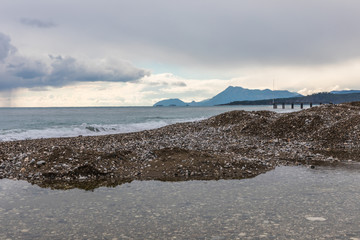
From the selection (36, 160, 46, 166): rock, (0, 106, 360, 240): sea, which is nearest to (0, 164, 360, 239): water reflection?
(0, 106, 360, 240): sea

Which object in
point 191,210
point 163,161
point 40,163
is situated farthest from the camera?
point 163,161

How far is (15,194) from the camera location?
384 inches

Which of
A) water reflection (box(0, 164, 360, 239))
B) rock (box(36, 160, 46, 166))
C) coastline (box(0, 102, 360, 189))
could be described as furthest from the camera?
rock (box(36, 160, 46, 166))

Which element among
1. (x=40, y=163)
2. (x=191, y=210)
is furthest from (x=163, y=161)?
(x=191, y=210)

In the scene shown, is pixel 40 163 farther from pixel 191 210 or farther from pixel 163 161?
pixel 191 210

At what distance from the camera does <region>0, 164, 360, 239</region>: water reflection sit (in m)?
6.43

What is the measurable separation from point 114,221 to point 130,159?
7477 millimetres

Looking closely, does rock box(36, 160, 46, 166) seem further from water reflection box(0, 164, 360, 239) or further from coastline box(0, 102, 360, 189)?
water reflection box(0, 164, 360, 239)

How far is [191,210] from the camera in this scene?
789 cm

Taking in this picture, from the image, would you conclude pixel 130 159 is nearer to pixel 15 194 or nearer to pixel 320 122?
pixel 15 194

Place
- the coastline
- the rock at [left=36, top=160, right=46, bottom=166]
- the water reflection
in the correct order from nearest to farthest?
the water reflection → the coastline → the rock at [left=36, top=160, right=46, bottom=166]

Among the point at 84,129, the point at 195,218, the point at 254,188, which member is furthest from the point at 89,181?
the point at 84,129

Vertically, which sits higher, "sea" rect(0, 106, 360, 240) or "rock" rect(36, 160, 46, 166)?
"rock" rect(36, 160, 46, 166)

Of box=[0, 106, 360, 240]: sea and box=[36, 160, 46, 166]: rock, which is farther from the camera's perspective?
box=[36, 160, 46, 166]: rock
